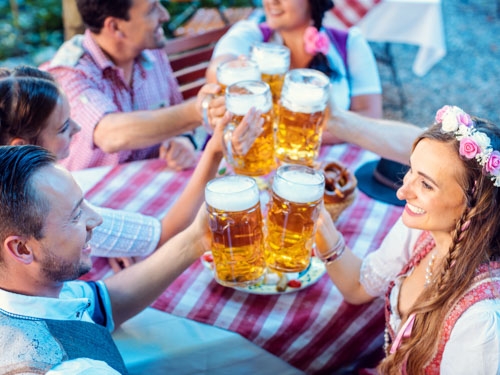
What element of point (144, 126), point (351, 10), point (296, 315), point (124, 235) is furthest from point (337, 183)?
point (351, 10)

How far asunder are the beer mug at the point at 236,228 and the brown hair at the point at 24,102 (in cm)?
66

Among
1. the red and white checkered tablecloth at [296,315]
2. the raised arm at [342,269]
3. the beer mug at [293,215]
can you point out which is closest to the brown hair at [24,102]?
the red and white checkered tablecloth at [296,315]

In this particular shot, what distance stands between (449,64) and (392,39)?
1.67 m

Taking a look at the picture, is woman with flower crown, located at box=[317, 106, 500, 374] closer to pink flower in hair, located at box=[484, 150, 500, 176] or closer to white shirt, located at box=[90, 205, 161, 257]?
pink flower in hair, located at box=[484, 150, 500, 176]

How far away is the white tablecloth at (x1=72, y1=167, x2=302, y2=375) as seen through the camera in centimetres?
146

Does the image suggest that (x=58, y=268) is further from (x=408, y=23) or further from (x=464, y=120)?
(x=408, y=23)

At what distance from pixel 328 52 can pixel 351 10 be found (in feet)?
6.31

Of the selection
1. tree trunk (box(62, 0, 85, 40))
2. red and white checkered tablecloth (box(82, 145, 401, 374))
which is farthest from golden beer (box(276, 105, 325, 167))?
tree trunk (box(62, 0, 85, 40))

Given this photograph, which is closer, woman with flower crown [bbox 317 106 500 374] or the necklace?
woman with flower crown [bbox 317 106 500 374]

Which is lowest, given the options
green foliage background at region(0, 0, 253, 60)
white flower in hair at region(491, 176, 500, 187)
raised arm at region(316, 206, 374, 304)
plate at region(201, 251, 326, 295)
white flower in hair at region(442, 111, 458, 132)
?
green foliage background at region(0, 0, 253, 60)

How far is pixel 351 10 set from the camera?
4.22 meters

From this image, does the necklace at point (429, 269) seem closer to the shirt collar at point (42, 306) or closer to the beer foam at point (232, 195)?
the beer foam at point (232, 195)

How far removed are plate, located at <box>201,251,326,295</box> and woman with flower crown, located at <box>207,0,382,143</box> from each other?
1.11 metres

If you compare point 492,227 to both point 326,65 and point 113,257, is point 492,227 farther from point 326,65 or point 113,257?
point 326,65
